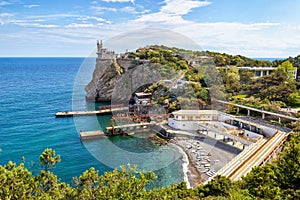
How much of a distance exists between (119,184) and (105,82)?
112 feet

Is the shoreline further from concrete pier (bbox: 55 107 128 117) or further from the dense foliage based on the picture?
concrete pier (bbox: 55 107 128 117)

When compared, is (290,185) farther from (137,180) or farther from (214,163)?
(214,163)

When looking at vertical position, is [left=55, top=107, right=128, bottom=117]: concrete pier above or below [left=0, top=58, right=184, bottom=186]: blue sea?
above

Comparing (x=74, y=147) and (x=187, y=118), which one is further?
(x=187, y=118)

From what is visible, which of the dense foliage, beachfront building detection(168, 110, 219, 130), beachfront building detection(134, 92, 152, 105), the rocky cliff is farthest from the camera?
the rocky cliff

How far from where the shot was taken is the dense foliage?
5.57 metres

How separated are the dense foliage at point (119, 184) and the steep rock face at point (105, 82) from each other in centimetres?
3154

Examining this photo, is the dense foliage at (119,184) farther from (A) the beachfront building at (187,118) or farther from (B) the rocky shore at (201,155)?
(A) the beachfront building at (187,118)

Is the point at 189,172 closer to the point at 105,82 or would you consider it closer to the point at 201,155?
the point at 201,155

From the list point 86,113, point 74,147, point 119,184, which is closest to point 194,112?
point 74,147

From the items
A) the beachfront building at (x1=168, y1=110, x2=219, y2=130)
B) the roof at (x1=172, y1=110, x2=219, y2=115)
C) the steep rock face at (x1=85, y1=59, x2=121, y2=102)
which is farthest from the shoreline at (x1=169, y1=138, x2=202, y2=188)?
the steep rock face at (x1=85, y1=59, x2=121, y2=102)

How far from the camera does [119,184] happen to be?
233 inches

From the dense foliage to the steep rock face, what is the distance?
31.5 metres

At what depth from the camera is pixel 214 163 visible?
15.7 m
